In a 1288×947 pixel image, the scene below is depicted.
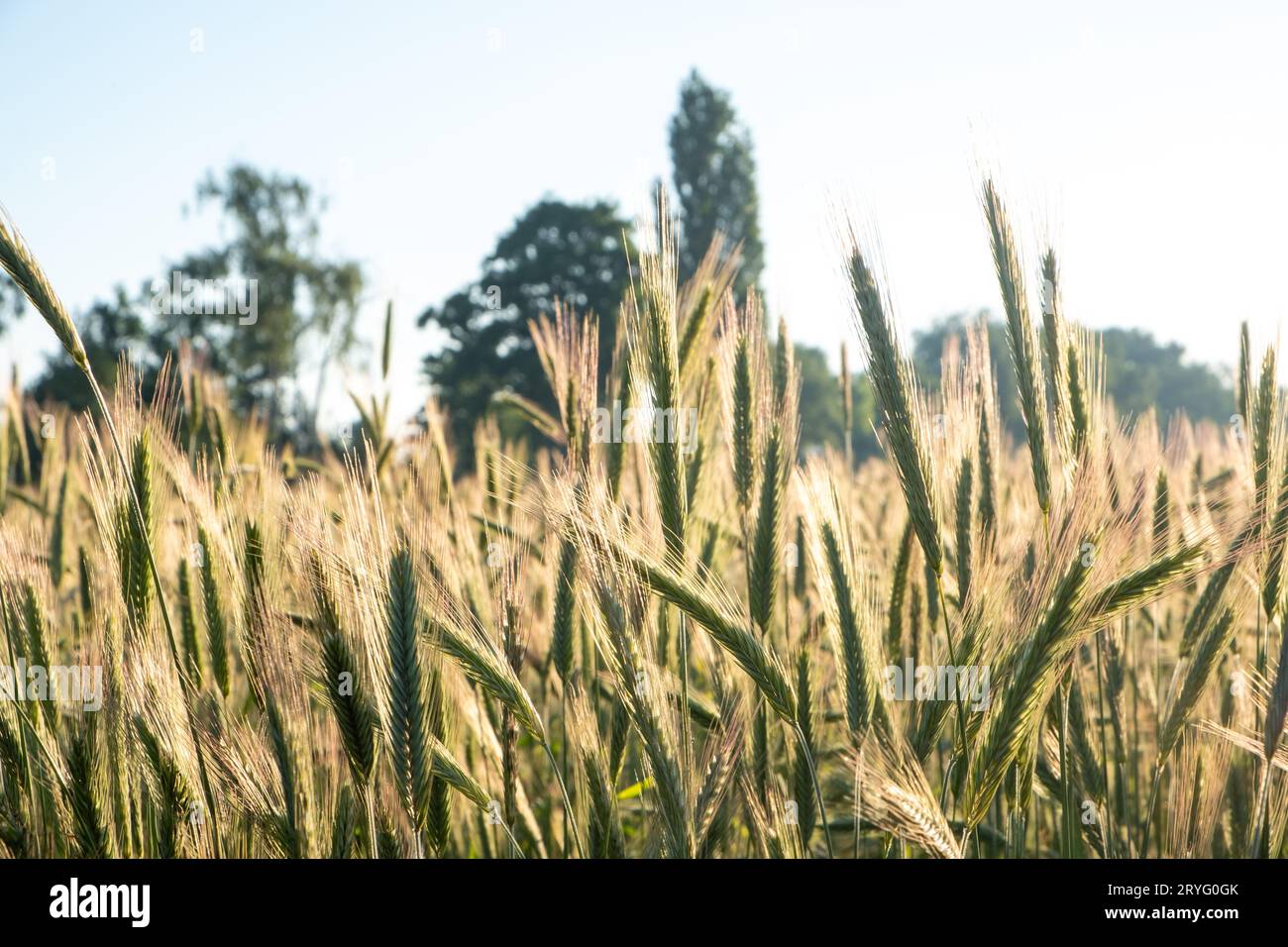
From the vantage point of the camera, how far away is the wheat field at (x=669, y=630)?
1.56 meters

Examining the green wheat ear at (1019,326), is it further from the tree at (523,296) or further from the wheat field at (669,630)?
the tree at (523,296)

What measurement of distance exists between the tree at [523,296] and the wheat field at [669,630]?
125 feet

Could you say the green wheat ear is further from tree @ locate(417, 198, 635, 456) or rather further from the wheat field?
tree @ locate(417, 198, 635, 456)

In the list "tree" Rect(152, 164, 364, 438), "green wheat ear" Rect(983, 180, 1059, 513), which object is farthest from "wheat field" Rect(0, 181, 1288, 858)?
"tree" Rect(152, 164, 364, 438)

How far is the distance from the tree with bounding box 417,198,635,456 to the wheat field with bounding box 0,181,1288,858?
125ft

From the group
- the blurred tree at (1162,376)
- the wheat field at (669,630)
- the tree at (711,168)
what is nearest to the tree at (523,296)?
the tree at (711,168)

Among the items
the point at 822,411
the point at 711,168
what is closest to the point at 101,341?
the point at 711,168

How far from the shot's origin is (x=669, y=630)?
7.34ft

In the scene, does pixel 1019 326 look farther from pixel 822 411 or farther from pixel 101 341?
pixel 822 411

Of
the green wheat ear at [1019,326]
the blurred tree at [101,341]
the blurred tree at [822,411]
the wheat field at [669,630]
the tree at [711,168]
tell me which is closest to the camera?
the wheat field at [669,630]

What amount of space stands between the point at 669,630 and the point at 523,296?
4518 centimetres
